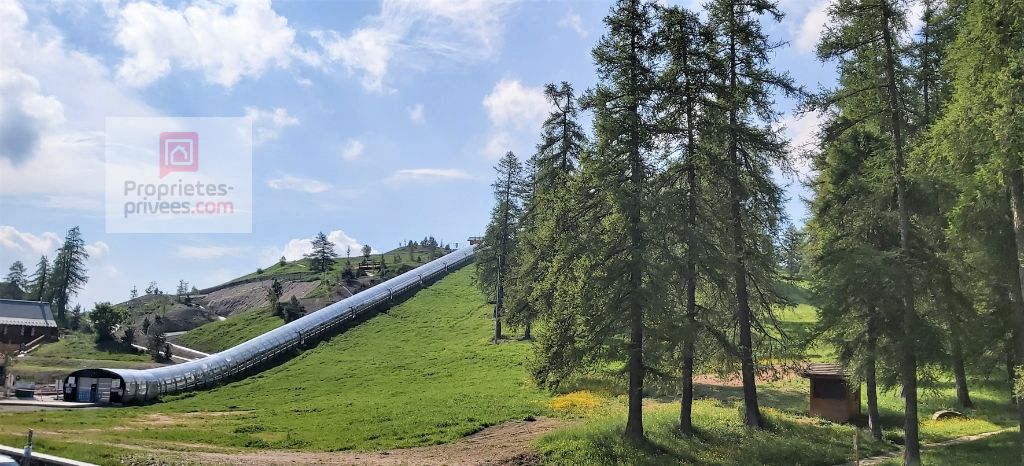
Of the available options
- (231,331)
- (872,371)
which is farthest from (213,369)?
(872,371)

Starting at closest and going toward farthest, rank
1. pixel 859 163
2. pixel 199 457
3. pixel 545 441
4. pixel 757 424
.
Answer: pixel 199 457 → pixel 545 441 → pixel 757 424 → pixel 859 163

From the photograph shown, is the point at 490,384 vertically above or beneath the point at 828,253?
beneath

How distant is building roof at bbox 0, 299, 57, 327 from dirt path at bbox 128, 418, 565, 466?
6253cm

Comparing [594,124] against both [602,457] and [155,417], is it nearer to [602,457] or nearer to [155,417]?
[602,457]

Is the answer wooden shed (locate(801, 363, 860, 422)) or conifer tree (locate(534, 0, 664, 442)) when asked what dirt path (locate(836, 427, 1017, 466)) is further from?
conifer tree (locate(534, 0, 664, 442))

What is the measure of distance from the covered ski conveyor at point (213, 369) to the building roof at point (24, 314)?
99.6 ft

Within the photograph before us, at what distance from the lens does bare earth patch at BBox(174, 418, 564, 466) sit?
→ 60.0ft

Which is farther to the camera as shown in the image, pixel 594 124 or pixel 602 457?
pixel 594 124

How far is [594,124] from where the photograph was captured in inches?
790

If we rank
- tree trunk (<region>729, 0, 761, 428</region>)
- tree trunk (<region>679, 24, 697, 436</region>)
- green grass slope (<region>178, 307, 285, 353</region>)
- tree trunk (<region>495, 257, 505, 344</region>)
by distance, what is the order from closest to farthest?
tree trunk (<region>679, 24, 697, 436</region>) → tree trunk (<region>729, 0, 761, 428</region>) → tree trunk (<region>495, 257, 505, 344</region>) → green grass slope (<region>178, 307, 285, 353</region>)

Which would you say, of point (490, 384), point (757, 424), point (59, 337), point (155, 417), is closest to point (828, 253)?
point (757, 424)

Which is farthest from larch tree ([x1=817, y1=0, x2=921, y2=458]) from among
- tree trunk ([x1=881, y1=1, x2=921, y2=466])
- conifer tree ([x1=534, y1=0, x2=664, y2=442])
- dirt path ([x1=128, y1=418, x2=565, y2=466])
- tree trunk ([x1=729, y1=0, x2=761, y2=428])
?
dirt path ([x1=128, y1=418, x2=565, y2=466])

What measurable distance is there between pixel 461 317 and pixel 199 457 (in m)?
45.2

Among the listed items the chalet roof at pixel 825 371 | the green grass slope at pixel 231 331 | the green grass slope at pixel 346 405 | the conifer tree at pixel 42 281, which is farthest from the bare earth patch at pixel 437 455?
the conifer tree at pixel 42 281
